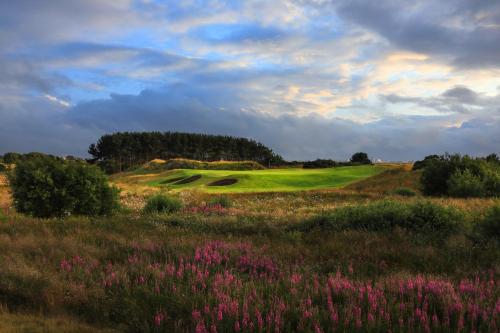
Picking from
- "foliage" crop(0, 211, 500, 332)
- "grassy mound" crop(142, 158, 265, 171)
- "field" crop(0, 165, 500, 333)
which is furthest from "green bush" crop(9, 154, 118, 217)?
"grassy mound" crop(142, 158, 265, 171)

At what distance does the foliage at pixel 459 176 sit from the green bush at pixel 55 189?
21.2 m

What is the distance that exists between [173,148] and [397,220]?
142018 mm

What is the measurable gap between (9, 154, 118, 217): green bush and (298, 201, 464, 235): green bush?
863 centimetres

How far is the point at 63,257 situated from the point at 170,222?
592cm

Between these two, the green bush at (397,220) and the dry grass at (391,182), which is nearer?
the green bush at (397,220)

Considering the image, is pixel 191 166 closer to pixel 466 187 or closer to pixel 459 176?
pixel 459 176

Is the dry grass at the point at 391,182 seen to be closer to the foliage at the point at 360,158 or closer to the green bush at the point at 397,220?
the green bush at the point at 397,220

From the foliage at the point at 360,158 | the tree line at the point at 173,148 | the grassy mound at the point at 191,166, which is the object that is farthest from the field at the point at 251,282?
the tree line at the point at 173,148

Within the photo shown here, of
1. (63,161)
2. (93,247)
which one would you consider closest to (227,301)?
(93,247)

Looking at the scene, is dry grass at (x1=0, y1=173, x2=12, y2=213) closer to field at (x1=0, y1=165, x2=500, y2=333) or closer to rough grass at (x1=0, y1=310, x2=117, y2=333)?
field at (x1=0, y1=165, x2=500, y2=333)

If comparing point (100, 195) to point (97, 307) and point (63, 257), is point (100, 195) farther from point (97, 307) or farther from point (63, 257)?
point (97, 307)

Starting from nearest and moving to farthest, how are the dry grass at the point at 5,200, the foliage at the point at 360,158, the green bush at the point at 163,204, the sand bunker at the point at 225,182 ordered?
1. the green bush at the point at 163,204
2. the dry grass at the point at 5,200
3. the sand bunker at the point at 225,182
4. the foliage at the point at 360,158

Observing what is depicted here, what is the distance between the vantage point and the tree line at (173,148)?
143 metres

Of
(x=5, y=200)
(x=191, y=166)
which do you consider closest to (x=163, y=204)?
(x=5, y=200)
